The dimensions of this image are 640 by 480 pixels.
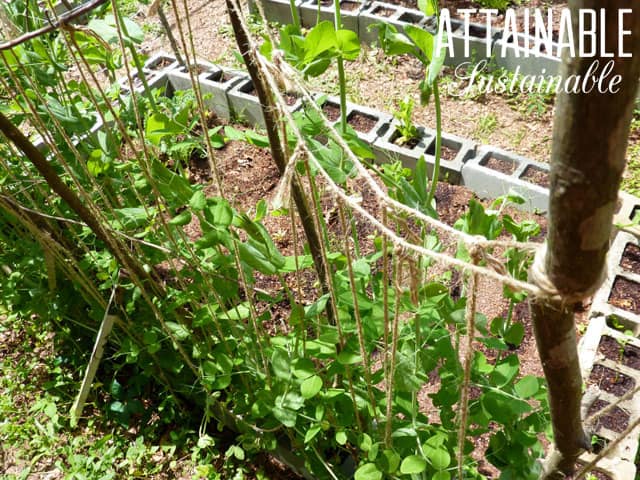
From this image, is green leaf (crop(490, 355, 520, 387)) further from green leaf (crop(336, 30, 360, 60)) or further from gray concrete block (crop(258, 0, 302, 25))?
gray concrete block (crop(258, 0, 302, 25))

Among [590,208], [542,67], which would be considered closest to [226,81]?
[542,67]

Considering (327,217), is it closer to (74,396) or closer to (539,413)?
(74,396)

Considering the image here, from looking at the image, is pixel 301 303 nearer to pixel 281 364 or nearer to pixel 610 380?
pixel 281 364

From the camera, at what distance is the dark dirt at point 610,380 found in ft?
6.63

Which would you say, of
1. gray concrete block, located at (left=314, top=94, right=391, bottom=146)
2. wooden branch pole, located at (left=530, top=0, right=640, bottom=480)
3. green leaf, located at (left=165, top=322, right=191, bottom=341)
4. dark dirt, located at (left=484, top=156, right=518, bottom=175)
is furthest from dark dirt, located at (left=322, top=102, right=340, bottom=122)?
wooden branch pole, located at (left=530, top=0, right=640, bottom=480)

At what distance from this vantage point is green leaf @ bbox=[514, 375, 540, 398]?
47.4 inches

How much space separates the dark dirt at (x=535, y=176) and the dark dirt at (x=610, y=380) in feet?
3.18

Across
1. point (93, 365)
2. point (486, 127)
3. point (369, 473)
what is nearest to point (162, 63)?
point (486, 127)

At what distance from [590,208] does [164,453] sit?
1.94 m

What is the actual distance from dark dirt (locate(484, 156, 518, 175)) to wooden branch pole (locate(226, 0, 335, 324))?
1706mm

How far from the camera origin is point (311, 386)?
4.33 feet

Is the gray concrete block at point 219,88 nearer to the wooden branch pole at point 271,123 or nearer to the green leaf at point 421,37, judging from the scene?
the wooden branch pole at point 271,123

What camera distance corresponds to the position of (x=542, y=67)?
3.36 metres

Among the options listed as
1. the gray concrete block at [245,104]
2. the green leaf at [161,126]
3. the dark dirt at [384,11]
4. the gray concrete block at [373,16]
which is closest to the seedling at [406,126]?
the gray concrete block at [245,104]
